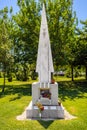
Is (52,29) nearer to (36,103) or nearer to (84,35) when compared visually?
(84,35)

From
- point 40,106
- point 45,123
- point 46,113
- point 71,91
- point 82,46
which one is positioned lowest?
point 45,123

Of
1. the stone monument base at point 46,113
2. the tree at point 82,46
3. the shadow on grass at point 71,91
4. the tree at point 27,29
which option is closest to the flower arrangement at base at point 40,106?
the stone monument base at point 46,113

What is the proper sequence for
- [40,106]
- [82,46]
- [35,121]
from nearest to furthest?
[35,121] → [40,106] → [82,46]

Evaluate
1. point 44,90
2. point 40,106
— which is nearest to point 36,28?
point 44,90

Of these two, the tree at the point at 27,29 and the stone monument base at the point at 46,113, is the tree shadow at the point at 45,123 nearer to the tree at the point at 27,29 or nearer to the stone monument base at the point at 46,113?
the stone monument base at the point at 46,113

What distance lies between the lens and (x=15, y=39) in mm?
33406

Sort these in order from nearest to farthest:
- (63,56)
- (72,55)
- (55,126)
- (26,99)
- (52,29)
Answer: (55,126)
(26,99)
(52,29)
(63,56)
(72,55)

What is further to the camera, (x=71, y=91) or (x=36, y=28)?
(x=36, y=28)

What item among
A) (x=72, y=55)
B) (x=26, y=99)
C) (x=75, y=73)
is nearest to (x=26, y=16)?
(x=72, y=55)

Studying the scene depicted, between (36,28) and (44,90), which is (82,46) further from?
(44,90)

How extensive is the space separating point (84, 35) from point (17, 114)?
2328 cm

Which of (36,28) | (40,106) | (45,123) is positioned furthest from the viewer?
(36,28)

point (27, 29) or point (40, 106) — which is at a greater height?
point (27, 29)

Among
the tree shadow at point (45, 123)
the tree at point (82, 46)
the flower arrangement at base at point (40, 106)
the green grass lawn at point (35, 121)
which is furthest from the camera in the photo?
Result: the tree at point (82, 46)
